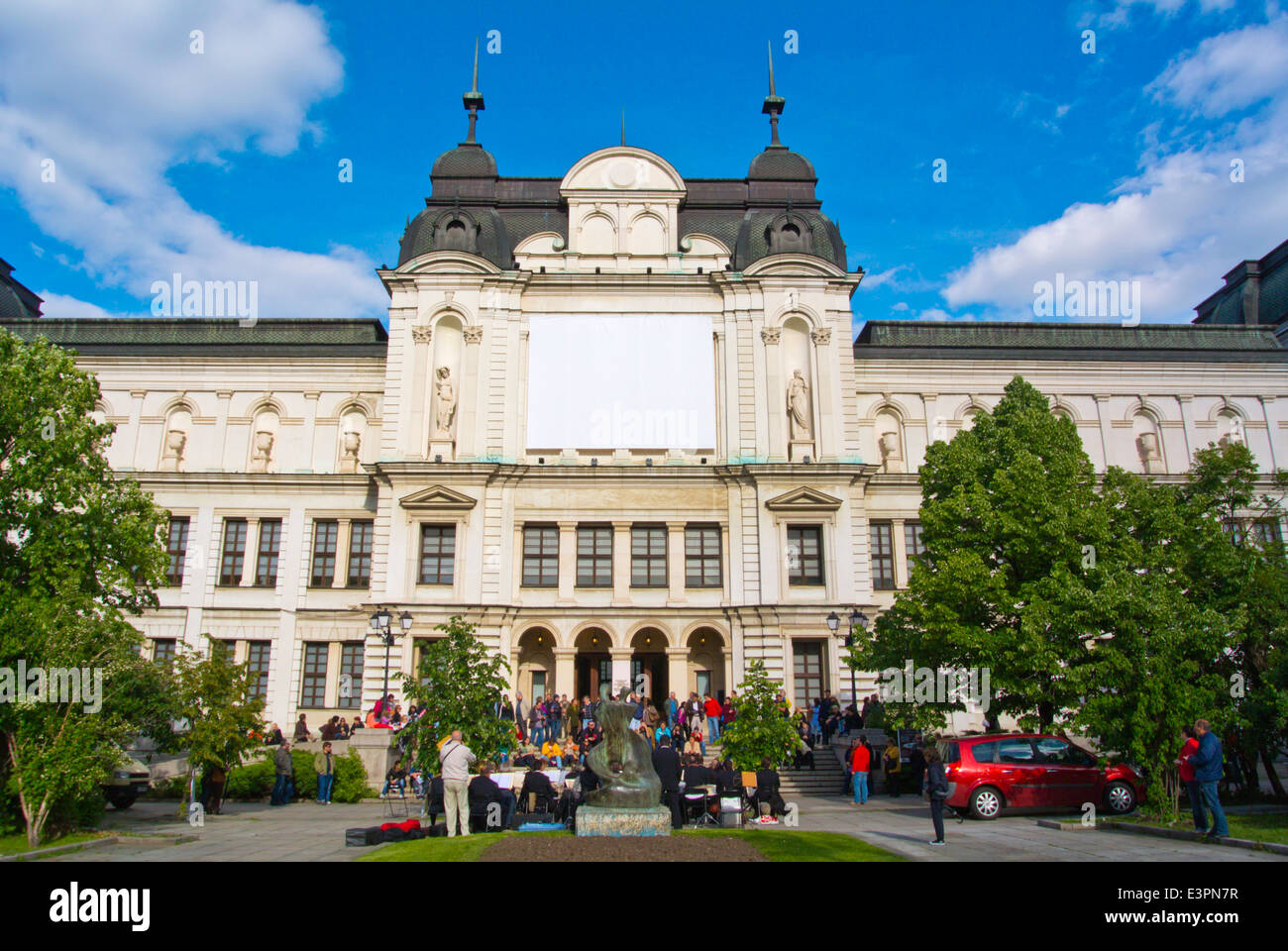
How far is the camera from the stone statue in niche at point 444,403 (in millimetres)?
38281

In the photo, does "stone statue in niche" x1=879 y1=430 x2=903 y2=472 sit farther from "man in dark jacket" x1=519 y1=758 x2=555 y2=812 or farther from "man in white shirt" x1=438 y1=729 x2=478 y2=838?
"man in white shirt" x1=438 y1=729 x2=478 y2=838

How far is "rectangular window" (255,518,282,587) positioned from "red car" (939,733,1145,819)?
31.4m

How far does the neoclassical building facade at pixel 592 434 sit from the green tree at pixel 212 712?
12.9 m

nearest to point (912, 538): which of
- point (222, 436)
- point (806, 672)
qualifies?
point (806, 672)

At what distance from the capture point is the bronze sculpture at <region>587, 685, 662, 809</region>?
50.1 ft

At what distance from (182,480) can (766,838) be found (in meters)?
35.3

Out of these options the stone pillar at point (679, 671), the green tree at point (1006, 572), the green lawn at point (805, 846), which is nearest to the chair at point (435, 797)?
the green lawn at point (805, 846)

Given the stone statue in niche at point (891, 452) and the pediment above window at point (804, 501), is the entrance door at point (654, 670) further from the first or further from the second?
the stone statue in niche at point (891, 452)

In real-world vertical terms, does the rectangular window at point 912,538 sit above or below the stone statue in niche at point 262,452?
below

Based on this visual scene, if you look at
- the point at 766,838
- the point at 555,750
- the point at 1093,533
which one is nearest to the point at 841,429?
the point at 1093,533

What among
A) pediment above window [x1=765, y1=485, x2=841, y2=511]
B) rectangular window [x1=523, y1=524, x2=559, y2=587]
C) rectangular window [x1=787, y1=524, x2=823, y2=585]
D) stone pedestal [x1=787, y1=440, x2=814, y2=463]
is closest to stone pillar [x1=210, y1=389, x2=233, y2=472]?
rectangular window [x1=523, y1=524, x2=559, y2=587]

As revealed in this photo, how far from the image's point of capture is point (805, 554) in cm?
3719
